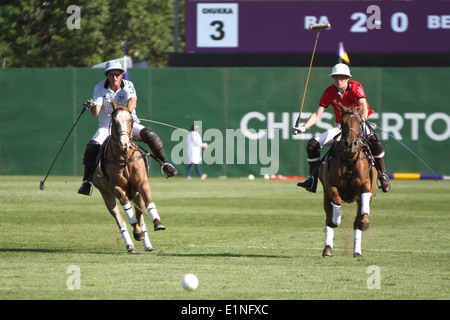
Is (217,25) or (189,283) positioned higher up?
(217,25)

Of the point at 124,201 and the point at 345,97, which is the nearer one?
the point at 124,201

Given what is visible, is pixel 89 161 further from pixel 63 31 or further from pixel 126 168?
pixel 63 31

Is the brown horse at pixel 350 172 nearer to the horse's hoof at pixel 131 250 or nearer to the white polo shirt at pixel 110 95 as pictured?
the horse's hoof at pixel 131 250

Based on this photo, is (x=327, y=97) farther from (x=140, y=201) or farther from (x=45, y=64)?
(x=45, y=64)

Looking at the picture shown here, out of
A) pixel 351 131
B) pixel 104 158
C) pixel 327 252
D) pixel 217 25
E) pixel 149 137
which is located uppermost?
pixel 217 25

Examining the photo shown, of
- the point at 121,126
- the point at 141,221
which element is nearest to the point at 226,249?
the point at 141,221

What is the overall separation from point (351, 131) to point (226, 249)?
314 cm

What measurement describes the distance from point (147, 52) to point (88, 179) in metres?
37.5

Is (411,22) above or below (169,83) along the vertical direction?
above

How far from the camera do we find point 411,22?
31641 millimetres

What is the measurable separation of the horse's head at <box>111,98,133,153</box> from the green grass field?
5.56 ft

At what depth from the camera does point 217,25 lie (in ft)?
105
